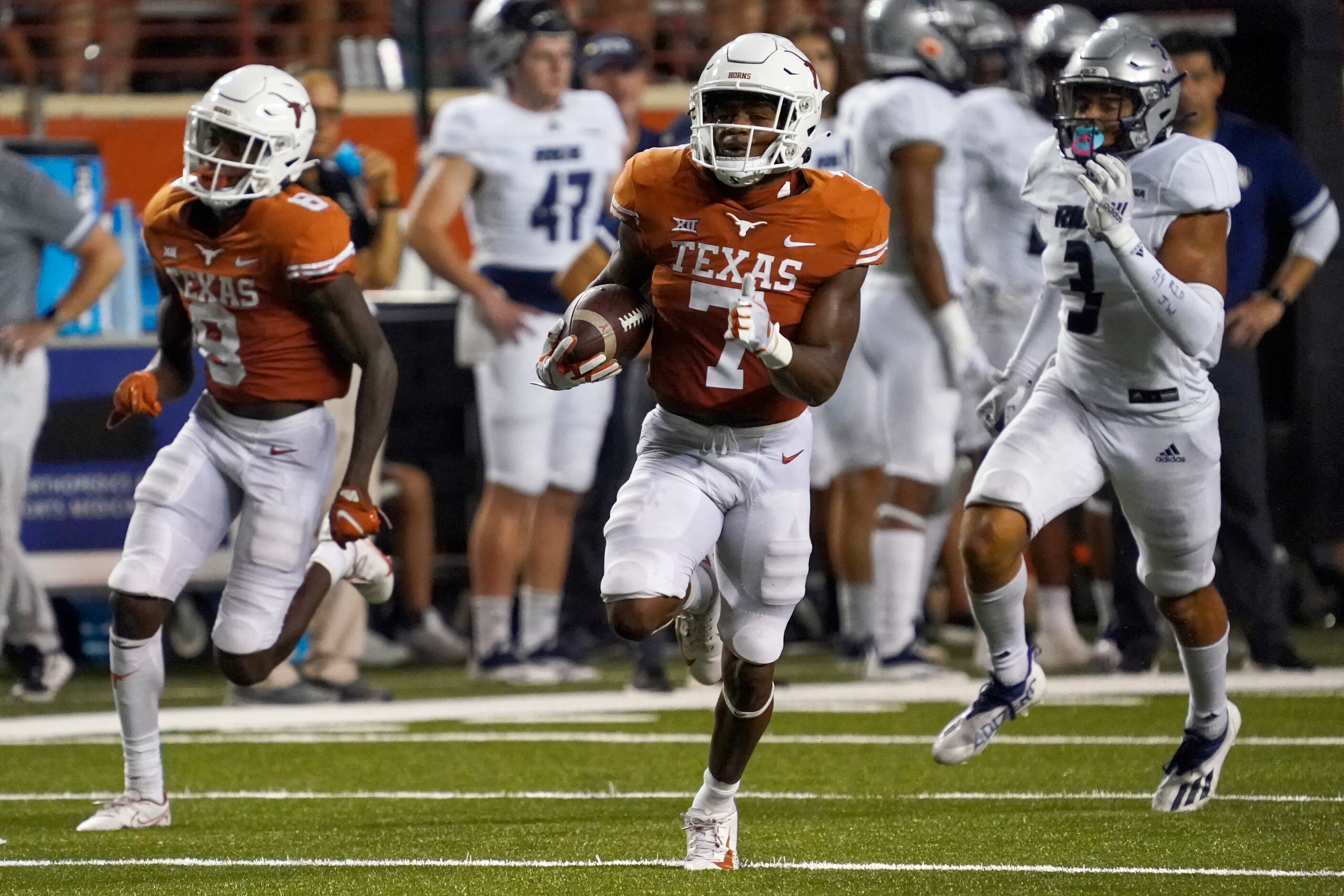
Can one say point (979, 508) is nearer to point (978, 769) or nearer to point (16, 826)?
point (978, 769)

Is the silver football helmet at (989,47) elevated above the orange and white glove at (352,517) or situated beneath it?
elevated above

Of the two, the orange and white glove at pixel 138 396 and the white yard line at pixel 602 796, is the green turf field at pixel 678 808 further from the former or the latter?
the orange and white glove at pixel 138 396

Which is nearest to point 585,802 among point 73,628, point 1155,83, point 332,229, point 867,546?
point 332,229

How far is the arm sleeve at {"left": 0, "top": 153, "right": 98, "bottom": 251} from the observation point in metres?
7.12

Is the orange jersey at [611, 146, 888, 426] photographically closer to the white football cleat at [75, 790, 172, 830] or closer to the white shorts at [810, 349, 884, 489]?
the white football cleat at [75, 790, 172, 830]

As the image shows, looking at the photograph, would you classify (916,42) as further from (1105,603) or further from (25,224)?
(25,224)

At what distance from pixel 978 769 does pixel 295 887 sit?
202cm

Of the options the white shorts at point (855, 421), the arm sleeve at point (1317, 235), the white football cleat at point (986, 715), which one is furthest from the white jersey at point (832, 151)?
the white football cleat at point (986, 715)

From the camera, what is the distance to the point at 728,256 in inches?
167

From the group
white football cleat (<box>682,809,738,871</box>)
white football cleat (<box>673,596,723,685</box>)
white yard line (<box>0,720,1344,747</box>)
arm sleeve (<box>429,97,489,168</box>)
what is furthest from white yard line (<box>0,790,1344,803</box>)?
arm sleeve (<box>429,97,489,168</box>)

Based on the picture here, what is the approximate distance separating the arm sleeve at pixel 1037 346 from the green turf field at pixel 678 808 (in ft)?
3.04

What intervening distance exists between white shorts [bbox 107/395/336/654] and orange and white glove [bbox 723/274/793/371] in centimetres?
147

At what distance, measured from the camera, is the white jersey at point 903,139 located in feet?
23.5

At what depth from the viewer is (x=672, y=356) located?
14.2 feet
